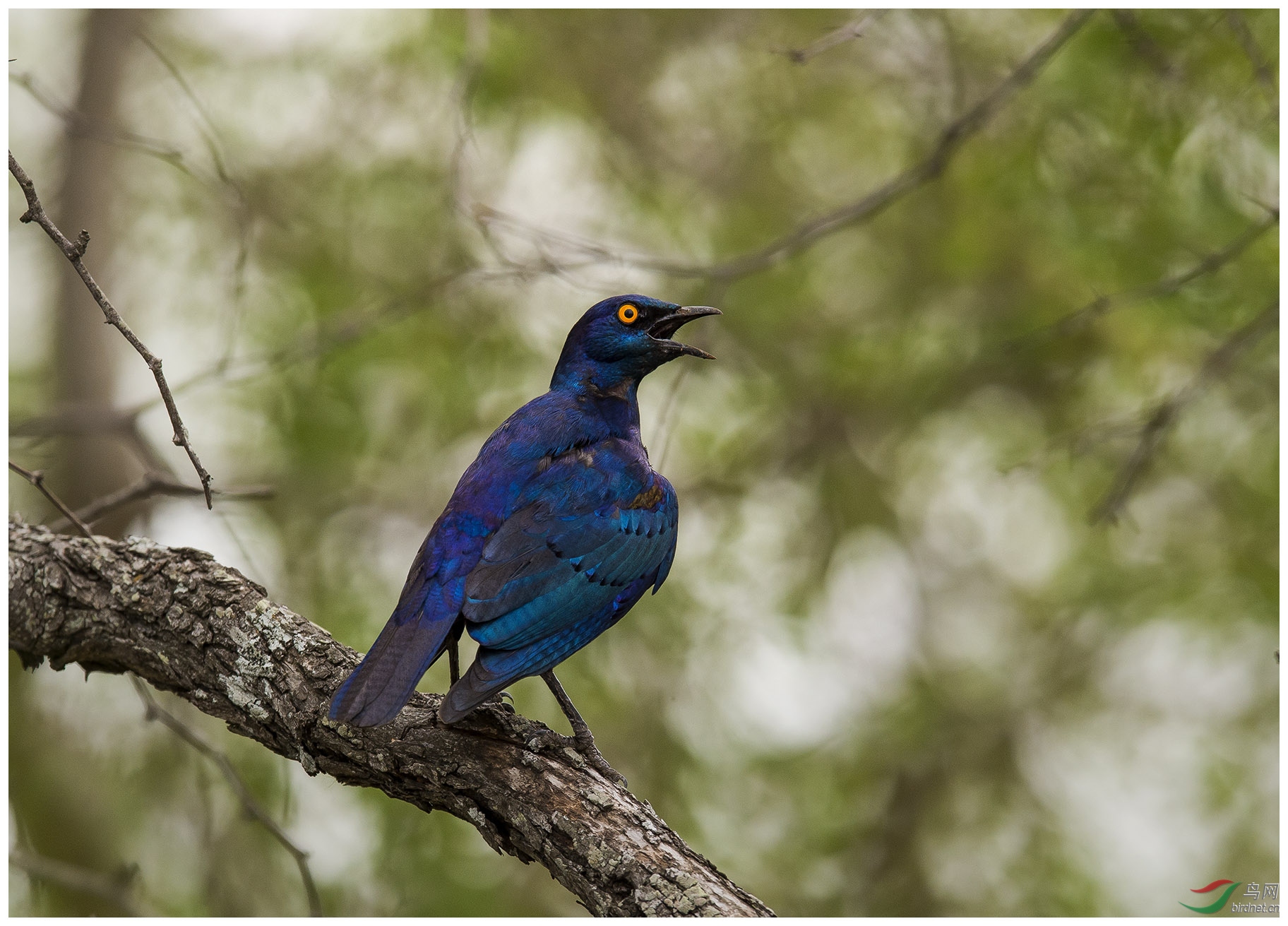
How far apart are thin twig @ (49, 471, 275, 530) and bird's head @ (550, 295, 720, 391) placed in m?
1.40

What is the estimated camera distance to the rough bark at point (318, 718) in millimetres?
3377

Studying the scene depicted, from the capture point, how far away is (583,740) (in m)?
3.97

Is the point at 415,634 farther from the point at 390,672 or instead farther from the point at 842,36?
the point at 842,36

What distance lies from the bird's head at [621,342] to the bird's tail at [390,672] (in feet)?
4.83

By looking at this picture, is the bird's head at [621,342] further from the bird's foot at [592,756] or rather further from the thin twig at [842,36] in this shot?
the bird's foot at [592,756]

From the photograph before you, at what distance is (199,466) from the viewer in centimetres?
287

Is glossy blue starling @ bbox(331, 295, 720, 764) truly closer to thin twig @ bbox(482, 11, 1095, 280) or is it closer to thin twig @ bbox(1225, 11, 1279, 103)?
thin twig @ bbox(482, 11, 1095, 280)

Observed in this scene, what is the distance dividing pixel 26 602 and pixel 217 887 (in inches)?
92.4

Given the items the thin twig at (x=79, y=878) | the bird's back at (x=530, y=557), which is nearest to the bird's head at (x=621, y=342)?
the bird's back at (x=530, y=557)

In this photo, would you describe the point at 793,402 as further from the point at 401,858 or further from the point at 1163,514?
→ the point at 401,858

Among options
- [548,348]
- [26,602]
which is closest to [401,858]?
[26,602]

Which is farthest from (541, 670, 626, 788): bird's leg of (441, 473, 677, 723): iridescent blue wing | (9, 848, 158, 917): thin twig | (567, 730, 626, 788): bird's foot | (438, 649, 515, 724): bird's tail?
(9, 848, 158, 917): thin twig

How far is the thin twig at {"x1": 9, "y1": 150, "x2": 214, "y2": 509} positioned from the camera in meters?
2.85

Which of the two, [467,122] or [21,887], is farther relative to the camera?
[21,887]
